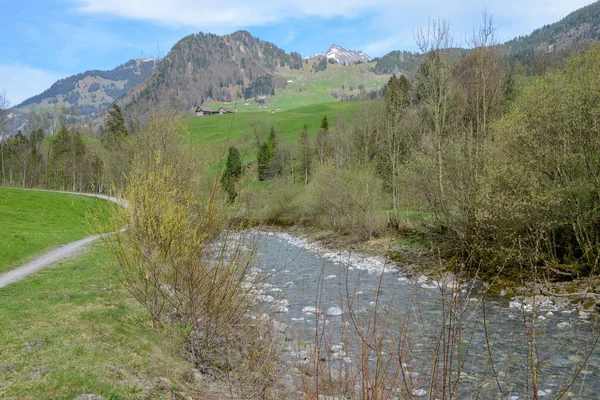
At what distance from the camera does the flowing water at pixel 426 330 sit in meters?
4.56

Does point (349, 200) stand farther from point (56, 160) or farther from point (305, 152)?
point (56, 160)

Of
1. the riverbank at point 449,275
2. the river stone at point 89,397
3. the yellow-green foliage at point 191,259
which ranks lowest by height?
the riverbank at point 449,275

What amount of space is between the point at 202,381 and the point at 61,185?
75.9 m

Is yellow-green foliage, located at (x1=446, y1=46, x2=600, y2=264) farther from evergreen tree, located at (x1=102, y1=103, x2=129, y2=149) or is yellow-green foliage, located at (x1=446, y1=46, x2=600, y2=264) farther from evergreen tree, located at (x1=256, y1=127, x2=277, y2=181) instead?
evergreen tree, located at (x1=102, y1=103, x2=129, y2=149)

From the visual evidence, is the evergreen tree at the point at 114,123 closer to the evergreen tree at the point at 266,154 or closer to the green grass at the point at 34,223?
the evergreen tree at the point at 266,154

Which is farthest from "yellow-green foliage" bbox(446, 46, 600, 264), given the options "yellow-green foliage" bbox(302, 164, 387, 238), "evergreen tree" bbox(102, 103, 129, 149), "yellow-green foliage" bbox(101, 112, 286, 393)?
"evergreen tree" bbox(102, 103, 129, 149)

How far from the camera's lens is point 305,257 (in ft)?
87.4

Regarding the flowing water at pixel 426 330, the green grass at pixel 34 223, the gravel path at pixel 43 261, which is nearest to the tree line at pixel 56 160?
the green grass at pixel 34 223

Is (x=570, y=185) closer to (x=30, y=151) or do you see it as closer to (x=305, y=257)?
(x=305, y=257)

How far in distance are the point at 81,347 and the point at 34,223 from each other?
2476cm

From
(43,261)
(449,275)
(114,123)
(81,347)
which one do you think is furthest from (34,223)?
(114,123)

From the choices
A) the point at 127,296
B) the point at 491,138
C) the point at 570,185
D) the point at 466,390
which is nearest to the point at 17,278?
the point at 127,296

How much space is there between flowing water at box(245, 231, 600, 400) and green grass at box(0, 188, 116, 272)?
5.88 m

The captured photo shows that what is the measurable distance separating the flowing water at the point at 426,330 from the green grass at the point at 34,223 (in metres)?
5.88
